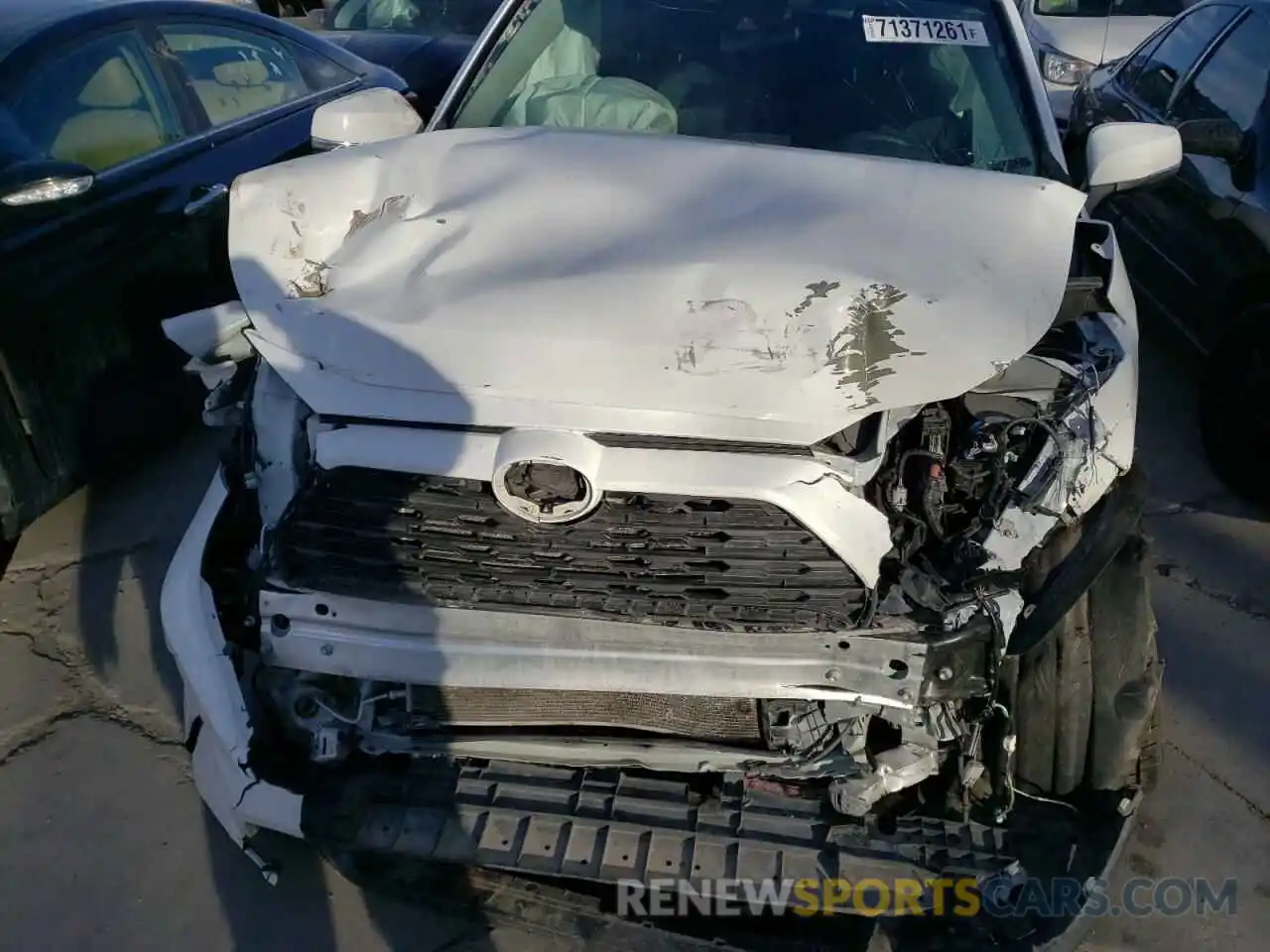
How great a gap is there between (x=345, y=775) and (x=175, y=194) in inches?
99.7

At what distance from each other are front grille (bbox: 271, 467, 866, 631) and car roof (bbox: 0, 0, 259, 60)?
244 centimetres

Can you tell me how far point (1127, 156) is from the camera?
2.80 metres

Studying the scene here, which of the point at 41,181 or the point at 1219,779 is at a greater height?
the point at 41,181

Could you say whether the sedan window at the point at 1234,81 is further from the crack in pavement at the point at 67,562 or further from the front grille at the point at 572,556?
the crack in pavement at the point at 67,562

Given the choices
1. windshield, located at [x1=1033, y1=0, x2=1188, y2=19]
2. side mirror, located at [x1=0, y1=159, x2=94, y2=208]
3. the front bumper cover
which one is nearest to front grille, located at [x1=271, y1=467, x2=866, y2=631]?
the front bumper cover

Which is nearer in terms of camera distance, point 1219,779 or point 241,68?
point 1219,779

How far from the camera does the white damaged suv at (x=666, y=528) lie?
1.90 metres

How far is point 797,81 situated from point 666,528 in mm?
1627

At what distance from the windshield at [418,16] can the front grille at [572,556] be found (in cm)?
600

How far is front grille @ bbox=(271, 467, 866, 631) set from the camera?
74.1 inches

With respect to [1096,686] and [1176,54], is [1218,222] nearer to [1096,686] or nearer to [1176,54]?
[1176,54]

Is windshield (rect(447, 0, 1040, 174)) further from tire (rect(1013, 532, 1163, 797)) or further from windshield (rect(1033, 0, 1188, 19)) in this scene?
windshield (rect(1033, 0, 1188, 19))

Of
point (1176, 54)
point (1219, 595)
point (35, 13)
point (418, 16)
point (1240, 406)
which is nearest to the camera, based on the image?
point (1219, 595)

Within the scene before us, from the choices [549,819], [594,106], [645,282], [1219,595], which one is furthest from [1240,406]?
[549,819]
